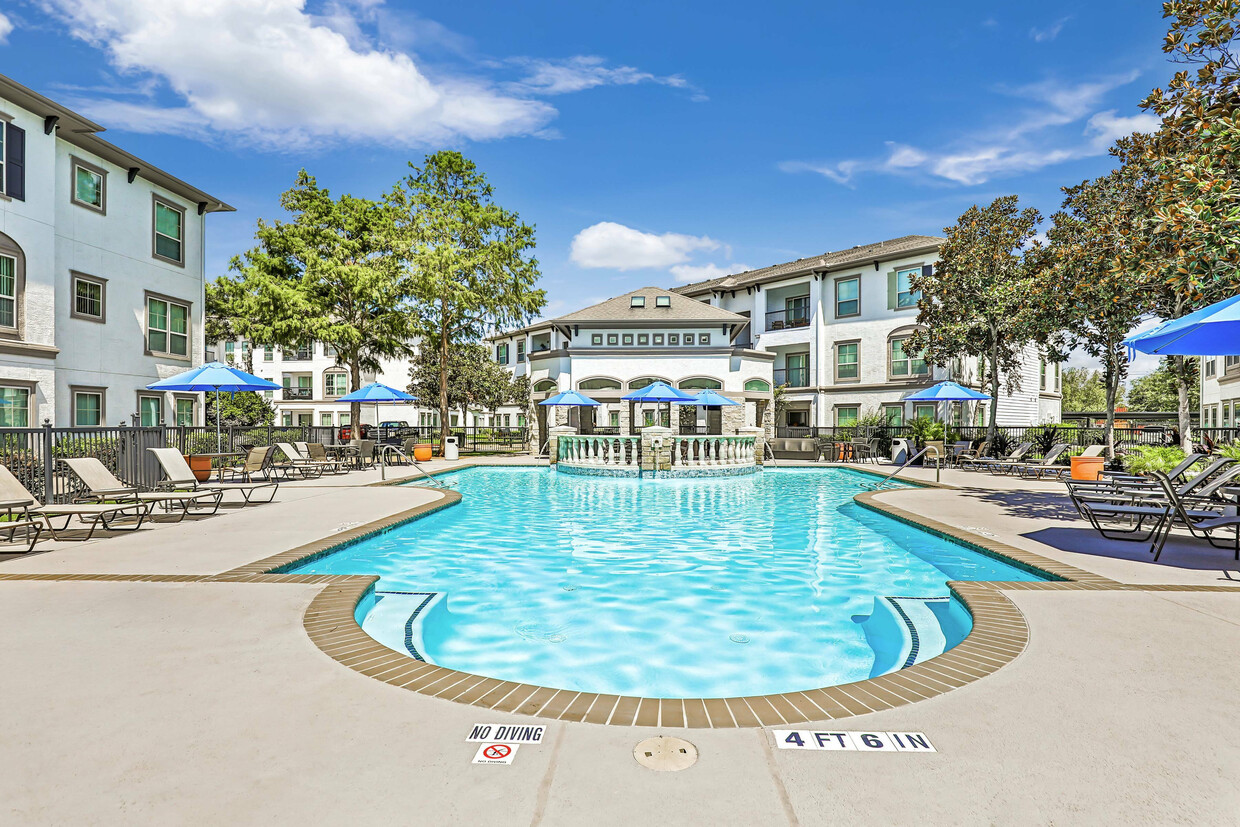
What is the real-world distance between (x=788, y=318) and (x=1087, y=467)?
24969 mm

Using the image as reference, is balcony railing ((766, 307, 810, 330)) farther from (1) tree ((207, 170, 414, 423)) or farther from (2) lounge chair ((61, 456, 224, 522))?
(2) lounge chair ((61, 456, 224, 522))

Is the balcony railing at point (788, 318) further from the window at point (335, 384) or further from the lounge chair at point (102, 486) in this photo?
the window at point (335, 384)

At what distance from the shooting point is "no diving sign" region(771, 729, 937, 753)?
290 cm

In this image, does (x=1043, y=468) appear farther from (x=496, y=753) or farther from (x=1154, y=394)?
(x=1154, y=394)

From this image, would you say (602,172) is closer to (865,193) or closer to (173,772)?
(865,193)

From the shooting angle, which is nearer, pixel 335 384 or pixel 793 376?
pixel 793 376

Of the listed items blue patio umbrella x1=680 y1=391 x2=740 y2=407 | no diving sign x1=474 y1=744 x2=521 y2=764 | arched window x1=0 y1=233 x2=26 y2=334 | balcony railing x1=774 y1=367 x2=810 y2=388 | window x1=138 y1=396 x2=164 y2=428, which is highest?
arched window x1=0 y1=233 x2=26 y2=334

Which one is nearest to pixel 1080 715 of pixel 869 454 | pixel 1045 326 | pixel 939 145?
pixel 1045 326

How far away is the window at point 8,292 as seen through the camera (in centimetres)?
1652

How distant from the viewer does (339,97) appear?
1667 centimetres

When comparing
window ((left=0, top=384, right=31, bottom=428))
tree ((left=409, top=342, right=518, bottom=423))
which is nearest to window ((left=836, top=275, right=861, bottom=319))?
tree ((left=409, top=342, right=518, bottom=423))

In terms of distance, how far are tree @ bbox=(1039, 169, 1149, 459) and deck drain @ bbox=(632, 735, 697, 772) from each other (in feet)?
40.0

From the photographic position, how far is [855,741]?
9.75 feet

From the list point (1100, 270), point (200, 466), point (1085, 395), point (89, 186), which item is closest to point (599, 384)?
point (200, 466)
